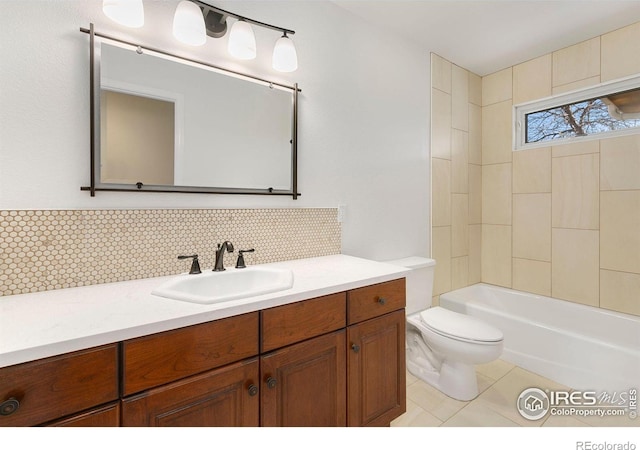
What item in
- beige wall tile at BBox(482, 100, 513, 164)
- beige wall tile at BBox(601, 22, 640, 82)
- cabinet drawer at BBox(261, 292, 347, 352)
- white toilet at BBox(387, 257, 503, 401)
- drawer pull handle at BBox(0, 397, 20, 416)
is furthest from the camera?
beige wall tile at BBox(482, 100, 513, 164)

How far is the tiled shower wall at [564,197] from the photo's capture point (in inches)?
83.4

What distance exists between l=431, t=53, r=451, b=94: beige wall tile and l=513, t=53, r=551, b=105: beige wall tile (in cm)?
66

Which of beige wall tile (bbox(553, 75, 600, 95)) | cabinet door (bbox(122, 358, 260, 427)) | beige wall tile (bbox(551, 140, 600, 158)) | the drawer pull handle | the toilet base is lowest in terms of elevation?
the toilet base

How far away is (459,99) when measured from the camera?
2705 millimetres

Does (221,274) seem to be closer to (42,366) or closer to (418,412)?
(42,366)

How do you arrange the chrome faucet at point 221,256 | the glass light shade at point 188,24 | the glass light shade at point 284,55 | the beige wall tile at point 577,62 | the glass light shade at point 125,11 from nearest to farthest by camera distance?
the glass light shade at point 125,11 < the glass light shade at point 188,24 < the chrome faucet at point 221,256 < the glass light shade at point 284,55 < the beige wall tile at point 577,62

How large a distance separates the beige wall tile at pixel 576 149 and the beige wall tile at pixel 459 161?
672 mm

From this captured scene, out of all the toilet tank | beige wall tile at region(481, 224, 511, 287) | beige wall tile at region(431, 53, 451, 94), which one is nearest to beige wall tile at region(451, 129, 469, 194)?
beige wall tile at region(431, 53, 451, 94)

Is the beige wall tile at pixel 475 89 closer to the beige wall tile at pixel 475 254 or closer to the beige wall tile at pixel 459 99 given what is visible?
the beige wall tile at pixel 459 99

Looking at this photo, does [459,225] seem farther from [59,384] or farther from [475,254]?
[59,384]

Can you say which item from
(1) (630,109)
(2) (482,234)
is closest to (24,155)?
(2) (482,234)

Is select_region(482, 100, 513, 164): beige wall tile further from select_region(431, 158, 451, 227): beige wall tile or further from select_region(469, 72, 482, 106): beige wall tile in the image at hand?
select_region(431, 158, 451, 227): beige wall tile

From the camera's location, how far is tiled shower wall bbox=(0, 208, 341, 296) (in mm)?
1068

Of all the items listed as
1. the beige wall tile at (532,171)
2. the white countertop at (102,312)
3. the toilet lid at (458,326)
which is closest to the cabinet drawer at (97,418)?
the white countertop at (102,312)
